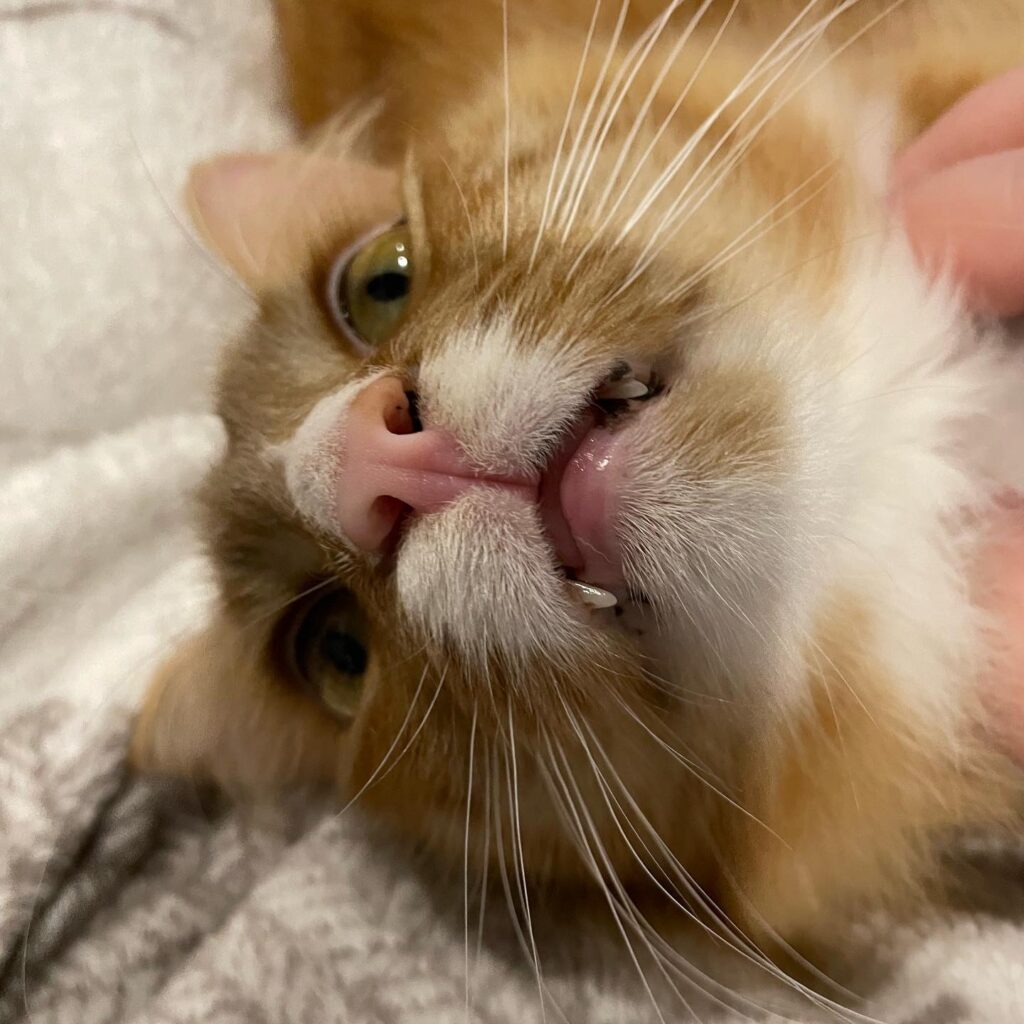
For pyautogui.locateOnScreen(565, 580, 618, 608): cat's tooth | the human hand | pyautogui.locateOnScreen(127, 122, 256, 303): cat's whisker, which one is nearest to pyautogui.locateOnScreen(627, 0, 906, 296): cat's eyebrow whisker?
the human hand

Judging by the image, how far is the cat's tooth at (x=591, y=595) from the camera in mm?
736

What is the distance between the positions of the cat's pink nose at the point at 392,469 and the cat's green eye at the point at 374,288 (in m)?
0.18

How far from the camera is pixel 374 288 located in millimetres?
970

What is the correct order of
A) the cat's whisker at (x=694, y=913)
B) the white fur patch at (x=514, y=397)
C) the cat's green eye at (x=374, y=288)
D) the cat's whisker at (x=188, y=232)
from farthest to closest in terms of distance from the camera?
the cat's whisker at (x=188, y=232), the cat's green eye at (x=374, y=288), the cat's whisker at (x=694, y=913), the white fur patch at (x=514, y=397)

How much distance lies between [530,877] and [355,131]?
0.85 meters

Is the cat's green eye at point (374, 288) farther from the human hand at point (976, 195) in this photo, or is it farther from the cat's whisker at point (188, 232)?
the human hand at point (976, 195)

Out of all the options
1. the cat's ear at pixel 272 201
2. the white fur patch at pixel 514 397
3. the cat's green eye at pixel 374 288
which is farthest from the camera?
the cat's ear at pixel 272 201

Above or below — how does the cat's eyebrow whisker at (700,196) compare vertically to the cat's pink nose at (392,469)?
above

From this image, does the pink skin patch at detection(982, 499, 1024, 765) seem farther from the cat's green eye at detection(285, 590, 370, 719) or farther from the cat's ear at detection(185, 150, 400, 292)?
the cat's ear at detection(185, 150, 400, 292)

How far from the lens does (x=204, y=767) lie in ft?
3.83

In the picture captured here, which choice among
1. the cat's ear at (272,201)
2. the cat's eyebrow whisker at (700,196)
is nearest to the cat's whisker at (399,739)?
the cat's eyebrow whisker at (700,196)

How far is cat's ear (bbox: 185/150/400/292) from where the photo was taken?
1.07 metres

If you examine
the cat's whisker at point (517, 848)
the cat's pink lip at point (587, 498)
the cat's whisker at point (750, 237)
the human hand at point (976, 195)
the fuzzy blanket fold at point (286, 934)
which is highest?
the human hand at point (976, 195)

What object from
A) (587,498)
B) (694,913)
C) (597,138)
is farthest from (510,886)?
(597,138)
